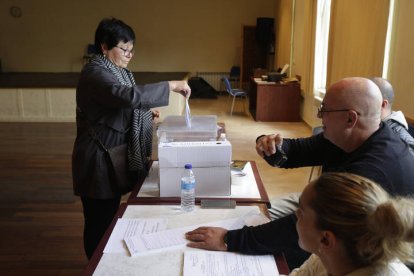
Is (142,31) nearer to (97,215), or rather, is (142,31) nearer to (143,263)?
(97,215)

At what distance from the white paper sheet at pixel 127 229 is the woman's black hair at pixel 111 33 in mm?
839

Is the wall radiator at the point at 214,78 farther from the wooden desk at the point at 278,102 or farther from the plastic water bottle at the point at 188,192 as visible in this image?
the plastic water bottle at the point at 188,192

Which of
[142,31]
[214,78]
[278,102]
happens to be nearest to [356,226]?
[278,102]

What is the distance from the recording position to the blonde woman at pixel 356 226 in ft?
2.79

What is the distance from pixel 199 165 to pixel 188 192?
0.14 meters

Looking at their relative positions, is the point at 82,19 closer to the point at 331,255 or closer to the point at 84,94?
the point at 84,94

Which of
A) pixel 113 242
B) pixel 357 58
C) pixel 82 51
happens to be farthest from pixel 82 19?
pixel 113 242

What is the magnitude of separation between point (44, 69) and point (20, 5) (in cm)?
165

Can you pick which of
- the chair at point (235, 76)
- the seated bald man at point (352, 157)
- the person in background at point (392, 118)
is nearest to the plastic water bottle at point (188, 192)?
the seated bald man at point (352, 157)

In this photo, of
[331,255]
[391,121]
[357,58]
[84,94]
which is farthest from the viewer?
[357,58]

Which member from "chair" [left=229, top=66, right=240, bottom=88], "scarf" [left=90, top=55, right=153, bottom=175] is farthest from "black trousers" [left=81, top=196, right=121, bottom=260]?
"chair" [left=229, top=66, right=240, bottom=88]

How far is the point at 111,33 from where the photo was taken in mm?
1873

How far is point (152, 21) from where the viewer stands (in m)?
10.5

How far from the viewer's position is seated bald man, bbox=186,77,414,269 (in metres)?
1.30
